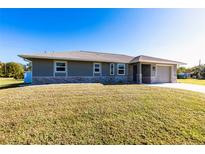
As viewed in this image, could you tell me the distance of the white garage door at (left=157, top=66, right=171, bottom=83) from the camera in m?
18.0

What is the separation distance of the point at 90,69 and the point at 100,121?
10532 mm

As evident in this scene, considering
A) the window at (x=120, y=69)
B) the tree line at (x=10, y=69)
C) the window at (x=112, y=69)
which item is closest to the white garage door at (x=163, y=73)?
the window at (x=120, y=69)

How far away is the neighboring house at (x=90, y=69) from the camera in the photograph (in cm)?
1239

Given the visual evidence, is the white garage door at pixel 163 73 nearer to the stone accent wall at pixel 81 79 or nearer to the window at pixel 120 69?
the stone accent wall at pixel 81 79

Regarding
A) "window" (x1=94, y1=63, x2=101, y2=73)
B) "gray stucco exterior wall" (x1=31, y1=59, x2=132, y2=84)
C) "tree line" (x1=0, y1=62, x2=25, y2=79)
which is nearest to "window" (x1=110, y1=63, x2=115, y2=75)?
"gray stucco exterior wall" (x1=31, y1=59, x2=132, y2=84)

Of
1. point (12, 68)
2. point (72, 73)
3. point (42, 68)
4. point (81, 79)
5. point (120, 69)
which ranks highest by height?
point (12, 68)

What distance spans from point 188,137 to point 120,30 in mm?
11982

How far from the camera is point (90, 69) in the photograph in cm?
1450

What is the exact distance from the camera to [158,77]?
17875 millimetres

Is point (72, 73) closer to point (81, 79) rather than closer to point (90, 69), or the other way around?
point (81, 79)

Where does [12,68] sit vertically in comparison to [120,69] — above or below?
above

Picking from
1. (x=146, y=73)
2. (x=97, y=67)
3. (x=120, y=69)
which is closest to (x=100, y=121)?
(x=97, y=67)

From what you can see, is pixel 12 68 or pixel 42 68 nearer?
pixel 42 68
